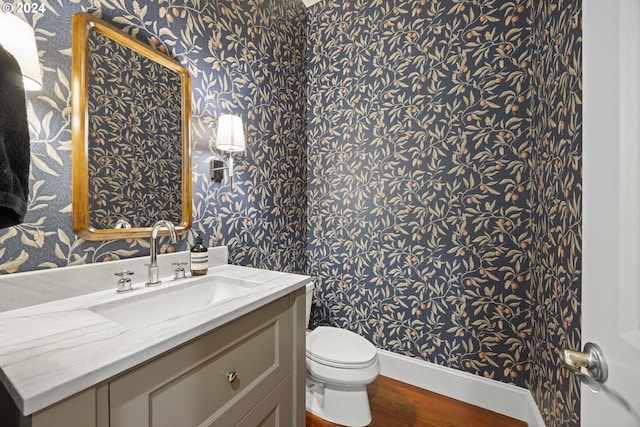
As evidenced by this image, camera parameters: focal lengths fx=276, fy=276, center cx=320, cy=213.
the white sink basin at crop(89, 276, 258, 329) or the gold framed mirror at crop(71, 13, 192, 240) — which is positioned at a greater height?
the gold framed mirror at crop(71, 13, 192, 240)

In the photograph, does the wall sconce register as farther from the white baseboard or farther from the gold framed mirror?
the white baseboard

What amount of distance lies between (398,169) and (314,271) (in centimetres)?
101

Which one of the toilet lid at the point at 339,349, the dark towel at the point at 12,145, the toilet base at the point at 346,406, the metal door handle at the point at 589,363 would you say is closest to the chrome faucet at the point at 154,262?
the dark towel at the point at 12,145

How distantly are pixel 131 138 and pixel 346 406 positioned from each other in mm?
1672

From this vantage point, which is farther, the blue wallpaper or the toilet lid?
the toilet lid

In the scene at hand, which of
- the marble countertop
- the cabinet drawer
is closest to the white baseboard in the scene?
the cabinet drawer

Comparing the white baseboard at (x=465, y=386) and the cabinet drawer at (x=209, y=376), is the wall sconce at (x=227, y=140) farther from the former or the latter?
the white baseboard at (x=465, y=386)

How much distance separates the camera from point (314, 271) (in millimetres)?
2201

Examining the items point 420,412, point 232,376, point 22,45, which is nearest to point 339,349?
point 420,412

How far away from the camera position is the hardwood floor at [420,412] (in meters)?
1.50

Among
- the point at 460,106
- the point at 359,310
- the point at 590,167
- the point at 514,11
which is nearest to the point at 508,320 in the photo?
the point at 359,310

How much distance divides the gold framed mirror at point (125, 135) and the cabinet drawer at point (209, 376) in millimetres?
681

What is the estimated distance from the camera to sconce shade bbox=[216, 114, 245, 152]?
4.86ft

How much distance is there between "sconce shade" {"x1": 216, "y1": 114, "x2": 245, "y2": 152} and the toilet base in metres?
1.42
